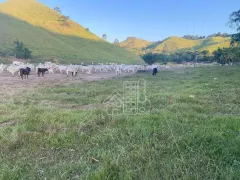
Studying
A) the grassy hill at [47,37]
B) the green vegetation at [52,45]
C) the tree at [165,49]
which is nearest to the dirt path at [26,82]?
the green vegetation at [52,45]

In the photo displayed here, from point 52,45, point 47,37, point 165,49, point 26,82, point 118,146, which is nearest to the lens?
point 118,146

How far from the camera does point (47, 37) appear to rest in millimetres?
72312

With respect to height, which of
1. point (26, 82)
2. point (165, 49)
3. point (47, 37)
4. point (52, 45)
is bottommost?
point (26, 82)

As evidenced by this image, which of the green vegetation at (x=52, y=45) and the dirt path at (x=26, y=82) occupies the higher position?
the green vegetation at (x=52, y=45)

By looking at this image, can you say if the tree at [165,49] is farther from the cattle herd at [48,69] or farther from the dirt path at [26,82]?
the dirt path at [26,82]

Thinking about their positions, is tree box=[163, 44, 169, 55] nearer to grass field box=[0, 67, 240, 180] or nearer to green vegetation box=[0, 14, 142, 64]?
green vegetation box=[0, 14, 142, 64]

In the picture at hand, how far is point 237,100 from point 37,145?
6.61 m

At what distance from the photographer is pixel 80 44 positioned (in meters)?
83.4

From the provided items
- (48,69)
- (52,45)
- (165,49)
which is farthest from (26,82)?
(165,49)

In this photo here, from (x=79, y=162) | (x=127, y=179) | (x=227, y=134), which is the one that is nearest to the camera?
(x=127, y=179)

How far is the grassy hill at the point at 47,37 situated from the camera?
58906 mm

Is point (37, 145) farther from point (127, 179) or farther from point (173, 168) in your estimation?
point (173, 168)

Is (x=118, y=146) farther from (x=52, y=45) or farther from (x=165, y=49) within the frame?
(x=165, y=49)

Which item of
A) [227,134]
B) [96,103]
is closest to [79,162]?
[227,134]
